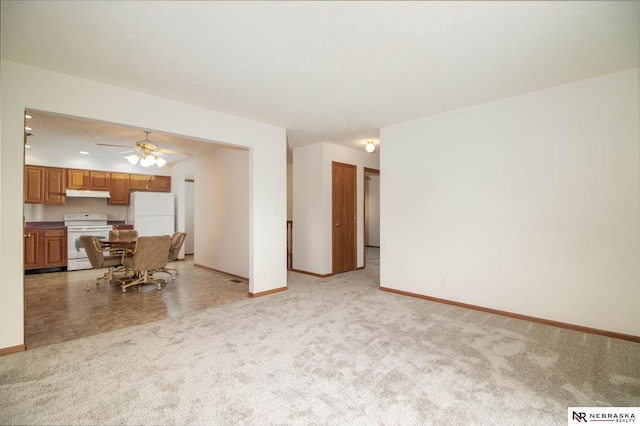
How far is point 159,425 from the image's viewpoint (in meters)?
1.66

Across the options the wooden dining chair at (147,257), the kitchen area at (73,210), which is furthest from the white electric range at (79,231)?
the wooden dining chair at (147,257)

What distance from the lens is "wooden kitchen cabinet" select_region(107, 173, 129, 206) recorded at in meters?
7.11

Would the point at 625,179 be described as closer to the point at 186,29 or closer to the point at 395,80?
the point at 395,80

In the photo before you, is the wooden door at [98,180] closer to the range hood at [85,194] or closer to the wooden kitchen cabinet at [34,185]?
the range hood at [85,194]

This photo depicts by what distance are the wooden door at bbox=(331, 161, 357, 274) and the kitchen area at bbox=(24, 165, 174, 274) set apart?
4425mm

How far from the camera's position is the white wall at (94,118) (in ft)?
8.35

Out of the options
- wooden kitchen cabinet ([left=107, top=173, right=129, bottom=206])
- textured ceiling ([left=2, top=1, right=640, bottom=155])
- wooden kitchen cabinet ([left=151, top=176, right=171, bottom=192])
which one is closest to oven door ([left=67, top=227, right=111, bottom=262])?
wooden kitchen cabinet ([left=107, top=173, right=129, bottom=206])

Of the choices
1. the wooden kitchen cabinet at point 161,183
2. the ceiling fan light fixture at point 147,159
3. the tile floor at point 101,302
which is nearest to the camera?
the tile floor at point 101,302

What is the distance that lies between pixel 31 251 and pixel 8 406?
5.50 metres

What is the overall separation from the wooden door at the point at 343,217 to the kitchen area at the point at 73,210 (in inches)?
174

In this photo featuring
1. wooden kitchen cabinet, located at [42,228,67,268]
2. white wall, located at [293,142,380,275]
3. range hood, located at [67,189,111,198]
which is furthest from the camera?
range hood, located at [67,189,111,198]

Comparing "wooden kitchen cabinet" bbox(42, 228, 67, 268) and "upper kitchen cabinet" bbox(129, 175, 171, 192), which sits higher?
"upper kitchen cabinet" bbox(129, 175, 171, 192)

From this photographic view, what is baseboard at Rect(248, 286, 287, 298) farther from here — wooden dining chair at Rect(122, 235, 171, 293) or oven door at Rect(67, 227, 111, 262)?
oven door at Rect(67, 227, 111, 262)

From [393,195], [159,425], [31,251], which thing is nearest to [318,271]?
[393,195]
